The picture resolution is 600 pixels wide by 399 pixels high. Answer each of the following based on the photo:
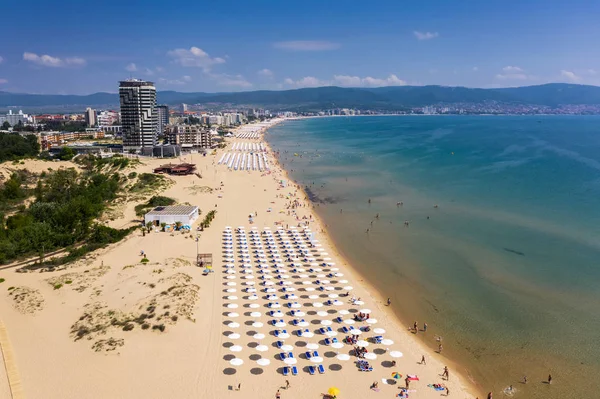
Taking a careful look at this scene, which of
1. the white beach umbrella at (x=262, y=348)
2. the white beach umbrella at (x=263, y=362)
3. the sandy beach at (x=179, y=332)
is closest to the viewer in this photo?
the sandy beach at (x=179, y=332)

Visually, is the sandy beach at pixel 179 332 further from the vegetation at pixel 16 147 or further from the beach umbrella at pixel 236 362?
the vegetation at pixel 16 147

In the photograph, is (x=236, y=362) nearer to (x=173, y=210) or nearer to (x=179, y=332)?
(x=179, y=332)

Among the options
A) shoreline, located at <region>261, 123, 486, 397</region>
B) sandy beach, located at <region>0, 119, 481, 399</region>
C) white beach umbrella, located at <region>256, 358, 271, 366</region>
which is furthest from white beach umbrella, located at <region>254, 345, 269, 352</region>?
shoreline, located at <region>261, 123, 486, 397</region>

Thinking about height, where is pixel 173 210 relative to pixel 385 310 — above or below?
above

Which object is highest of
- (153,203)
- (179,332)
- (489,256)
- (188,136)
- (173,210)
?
(188,136)

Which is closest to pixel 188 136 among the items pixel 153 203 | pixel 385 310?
pixel 153 203

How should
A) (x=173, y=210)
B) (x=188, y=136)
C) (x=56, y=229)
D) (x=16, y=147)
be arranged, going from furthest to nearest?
(x=188, y=136) < (x=16, y=147) < (x=173, y=210) < (x=56, y=229)

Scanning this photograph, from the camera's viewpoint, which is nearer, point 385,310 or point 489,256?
point 385,310

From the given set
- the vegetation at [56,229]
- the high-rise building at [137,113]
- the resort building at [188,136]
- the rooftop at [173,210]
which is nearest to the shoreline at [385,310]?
the rooftop at [173,210]
